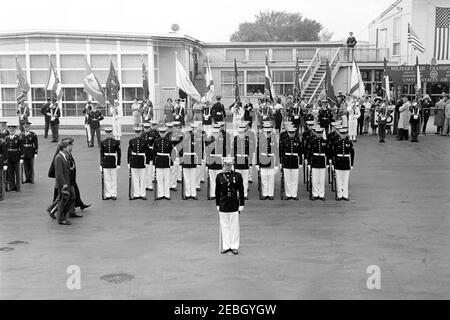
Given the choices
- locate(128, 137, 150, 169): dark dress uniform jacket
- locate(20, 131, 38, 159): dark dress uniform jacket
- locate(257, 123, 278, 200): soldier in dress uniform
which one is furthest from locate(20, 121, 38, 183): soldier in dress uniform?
locate(257, 123, 278, 200): soldier in dress uniform

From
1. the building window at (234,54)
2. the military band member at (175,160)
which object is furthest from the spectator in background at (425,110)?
the military band member at (175,160)

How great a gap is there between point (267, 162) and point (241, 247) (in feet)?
14.3

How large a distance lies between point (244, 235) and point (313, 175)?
3.83 m

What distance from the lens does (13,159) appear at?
1559 cm

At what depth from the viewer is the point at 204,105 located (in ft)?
81.4

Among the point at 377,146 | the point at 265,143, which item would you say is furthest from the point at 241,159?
the point at 377,146

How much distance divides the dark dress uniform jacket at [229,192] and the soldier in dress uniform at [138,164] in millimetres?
4462

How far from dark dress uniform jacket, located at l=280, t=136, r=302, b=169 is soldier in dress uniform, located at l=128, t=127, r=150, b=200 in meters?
3.55

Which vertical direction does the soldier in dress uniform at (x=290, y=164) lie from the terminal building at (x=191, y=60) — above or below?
below

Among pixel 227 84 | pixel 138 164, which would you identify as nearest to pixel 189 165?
pixel 138 164

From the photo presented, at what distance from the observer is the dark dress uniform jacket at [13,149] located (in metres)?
15.6

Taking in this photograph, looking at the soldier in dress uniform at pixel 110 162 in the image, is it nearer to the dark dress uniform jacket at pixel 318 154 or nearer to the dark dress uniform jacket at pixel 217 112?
the dark dress uniform jacket at pixel 318 154

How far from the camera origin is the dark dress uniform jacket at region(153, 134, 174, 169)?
1432cm
